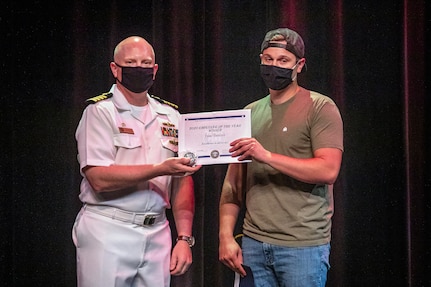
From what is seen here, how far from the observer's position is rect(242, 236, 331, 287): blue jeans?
234cm

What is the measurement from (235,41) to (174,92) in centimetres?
45

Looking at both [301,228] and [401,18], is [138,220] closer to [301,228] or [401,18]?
[301,228]

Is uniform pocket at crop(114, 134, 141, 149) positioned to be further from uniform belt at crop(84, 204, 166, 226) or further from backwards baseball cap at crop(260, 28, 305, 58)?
backwards baseball cap at crop(260, 28, 305, 58)

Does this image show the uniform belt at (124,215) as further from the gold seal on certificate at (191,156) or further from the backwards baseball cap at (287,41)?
the backwards baseball cap at (287,41)

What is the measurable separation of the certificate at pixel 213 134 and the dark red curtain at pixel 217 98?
1.01 metres

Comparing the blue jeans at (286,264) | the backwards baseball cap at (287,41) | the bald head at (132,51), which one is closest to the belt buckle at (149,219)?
the blue jeans at (286,264)

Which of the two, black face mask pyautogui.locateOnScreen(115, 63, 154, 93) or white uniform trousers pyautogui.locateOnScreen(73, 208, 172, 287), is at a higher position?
black face mask pyautogui.locateOnScreen(115, 63, 154, 93)

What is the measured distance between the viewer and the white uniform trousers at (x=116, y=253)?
2.43 metres

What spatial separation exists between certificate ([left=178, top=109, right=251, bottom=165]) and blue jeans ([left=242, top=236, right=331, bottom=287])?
1.25ft

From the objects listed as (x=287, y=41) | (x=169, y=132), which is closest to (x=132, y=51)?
(x=169, y=132)

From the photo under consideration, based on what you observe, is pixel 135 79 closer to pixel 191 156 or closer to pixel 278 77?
pixel 191 156

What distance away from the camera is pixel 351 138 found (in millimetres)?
3355

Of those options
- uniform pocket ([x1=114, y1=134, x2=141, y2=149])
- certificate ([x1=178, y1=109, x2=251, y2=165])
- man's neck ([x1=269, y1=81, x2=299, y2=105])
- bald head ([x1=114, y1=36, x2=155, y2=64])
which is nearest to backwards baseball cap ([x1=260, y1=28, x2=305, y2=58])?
man's neck ([x1=269, y1=81, x2=299, y2=105])

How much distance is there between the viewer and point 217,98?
3455 mm
